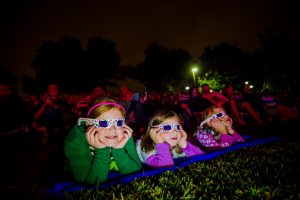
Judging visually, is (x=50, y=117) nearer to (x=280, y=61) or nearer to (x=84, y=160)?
(x=84, y=160)

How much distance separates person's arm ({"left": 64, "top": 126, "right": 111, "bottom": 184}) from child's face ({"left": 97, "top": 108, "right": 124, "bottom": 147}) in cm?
11

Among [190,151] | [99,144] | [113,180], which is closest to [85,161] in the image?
[99,144]

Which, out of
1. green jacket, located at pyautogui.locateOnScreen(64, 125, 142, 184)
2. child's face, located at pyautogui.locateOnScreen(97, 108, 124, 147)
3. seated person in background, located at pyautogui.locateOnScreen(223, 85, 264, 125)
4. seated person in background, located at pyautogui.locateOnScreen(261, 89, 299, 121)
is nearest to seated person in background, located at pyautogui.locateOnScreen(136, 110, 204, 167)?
child's face, located at pyautogui.locateOnScreen(97, 108, 124, 147)

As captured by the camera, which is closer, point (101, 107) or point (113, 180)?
point (113, 180)

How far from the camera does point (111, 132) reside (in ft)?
9.18

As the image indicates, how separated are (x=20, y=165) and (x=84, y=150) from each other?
313 cm

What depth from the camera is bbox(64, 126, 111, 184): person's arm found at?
8.63 feet

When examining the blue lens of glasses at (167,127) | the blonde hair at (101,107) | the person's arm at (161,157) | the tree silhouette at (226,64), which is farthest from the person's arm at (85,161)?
the tree silhouette at (226,64)

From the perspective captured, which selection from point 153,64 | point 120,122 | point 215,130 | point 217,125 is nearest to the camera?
point 120,122

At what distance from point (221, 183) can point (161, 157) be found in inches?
41.1

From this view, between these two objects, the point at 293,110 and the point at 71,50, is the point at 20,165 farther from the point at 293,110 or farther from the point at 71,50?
the point at 71,50

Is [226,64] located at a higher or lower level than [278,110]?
higher

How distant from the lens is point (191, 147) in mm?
3891

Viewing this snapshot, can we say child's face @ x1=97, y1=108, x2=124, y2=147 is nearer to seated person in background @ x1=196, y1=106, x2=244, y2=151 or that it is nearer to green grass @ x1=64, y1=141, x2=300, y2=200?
green grass @ x1=64, y1=141, x2=300, y2=200
